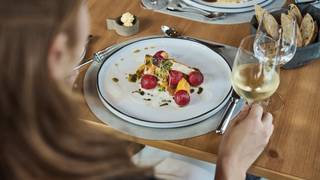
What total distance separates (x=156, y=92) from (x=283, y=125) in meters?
0.28

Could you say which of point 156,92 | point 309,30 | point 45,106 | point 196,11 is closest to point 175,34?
point 196,11

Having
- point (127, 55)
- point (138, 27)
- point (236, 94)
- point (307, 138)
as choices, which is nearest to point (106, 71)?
point (127, 55)

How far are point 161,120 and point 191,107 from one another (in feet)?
0.24

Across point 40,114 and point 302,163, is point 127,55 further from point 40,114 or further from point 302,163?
point 40,114

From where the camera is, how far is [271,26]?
1079 millimetres

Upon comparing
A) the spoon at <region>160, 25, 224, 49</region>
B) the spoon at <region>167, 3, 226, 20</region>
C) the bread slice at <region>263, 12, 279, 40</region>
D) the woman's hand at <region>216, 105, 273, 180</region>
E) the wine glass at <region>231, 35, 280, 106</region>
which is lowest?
the woman's hand at <region>216, 105, 273, 180</region>

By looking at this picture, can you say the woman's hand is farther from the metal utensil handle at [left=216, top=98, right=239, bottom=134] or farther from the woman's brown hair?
the woman's brown hair

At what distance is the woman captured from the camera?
53 cm

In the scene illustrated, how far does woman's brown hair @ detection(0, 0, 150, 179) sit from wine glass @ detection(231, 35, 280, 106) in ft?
1.28

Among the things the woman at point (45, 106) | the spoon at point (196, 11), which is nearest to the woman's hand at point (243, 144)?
the woman at point (45, 106)

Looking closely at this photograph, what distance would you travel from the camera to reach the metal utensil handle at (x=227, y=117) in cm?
96

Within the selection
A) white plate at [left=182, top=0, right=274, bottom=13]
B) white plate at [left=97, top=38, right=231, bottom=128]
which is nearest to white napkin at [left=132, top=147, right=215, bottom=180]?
white plate at [left=97, top=38, right=231, bottom=128]

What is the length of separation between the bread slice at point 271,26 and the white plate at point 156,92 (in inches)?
4.8

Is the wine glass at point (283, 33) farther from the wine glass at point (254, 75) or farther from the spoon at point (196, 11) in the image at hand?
the spoon at point (196, 11)
